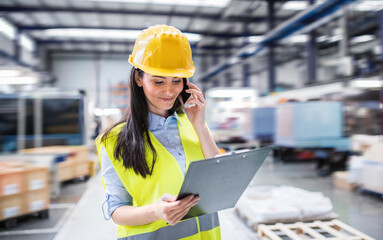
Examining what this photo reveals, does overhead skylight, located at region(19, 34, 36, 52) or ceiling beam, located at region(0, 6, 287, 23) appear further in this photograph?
overhead skylight, located at region(19, 34, 36, 52)

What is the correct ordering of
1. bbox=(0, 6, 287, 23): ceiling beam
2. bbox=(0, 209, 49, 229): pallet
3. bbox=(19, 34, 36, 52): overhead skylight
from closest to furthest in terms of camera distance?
bbox=(0, 209, 49, 229): pallet
bbox=(0, 6, 287, 23): ceiling beam
bbox=(19, 34, 36, 52): overhead skylight

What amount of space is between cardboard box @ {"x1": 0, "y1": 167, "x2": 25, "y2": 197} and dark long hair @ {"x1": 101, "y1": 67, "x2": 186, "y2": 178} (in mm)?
3357

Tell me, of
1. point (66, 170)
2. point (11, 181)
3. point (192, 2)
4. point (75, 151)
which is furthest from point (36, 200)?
point (192, 2)

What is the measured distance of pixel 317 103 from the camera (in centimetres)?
691

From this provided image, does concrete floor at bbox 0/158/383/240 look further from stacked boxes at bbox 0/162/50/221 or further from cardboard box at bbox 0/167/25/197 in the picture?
cardboard box at bbox 0/167/25/197

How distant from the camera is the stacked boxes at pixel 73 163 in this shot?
5972 millimetres

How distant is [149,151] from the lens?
3.82ft

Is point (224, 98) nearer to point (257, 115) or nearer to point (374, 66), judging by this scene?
point (257, 115)

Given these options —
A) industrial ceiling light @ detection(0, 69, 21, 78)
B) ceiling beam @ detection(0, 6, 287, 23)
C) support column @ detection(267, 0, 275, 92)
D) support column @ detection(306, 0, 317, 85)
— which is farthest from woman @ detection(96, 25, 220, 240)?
ceiling beam @ detection(0, 6, 287, 23)

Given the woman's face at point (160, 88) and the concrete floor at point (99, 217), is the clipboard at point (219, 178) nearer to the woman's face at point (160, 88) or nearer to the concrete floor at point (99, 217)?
the woman's face at point (160, 88)

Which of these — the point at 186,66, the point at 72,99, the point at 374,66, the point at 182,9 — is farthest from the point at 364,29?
the point at 186,66

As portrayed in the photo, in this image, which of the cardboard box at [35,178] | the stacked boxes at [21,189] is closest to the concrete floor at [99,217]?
the stacked boxes at [21,189]

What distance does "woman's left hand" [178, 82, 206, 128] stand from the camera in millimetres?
1377

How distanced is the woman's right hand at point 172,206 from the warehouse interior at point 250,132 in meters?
1.41
